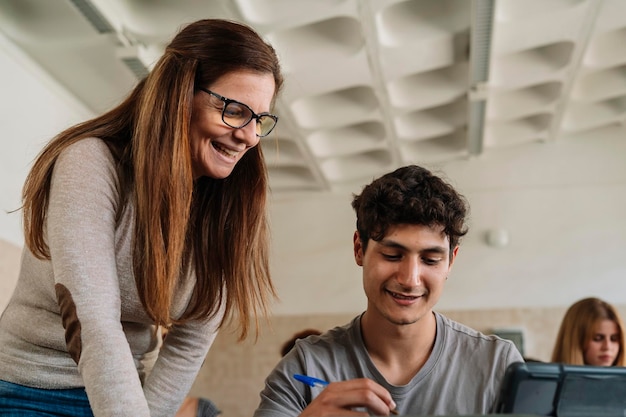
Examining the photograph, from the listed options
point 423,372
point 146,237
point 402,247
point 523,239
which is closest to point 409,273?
point 402,247

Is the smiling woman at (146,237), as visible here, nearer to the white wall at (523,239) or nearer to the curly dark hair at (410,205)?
the curly dark hair at (410,205)

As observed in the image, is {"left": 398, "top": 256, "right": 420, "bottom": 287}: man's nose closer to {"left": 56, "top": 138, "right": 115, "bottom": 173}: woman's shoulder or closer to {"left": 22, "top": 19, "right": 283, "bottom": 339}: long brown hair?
{"left": 22, "top": 19, "right": 283, "bottom": 339}: long brown hair

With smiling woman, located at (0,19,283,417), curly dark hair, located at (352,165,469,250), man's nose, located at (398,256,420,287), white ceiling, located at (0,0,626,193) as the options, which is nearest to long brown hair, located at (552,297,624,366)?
white ceiling, located at (0,0,626,193)

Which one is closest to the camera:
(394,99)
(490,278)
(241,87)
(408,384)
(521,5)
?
(241,87)

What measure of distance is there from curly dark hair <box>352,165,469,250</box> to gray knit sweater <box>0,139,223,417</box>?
423mm

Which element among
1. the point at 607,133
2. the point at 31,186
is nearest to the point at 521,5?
the point at 607,133

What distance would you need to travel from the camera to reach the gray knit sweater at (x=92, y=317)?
119 centimetres

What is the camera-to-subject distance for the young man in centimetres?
164

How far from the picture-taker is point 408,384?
1.64m

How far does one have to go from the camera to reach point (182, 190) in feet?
4.67

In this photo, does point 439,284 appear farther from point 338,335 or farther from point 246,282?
point 246,282

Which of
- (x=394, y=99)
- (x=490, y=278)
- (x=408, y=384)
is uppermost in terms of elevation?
(x=394, y=99)

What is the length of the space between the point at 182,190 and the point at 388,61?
11.3 ft

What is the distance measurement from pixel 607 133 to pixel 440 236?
549 centimetres
